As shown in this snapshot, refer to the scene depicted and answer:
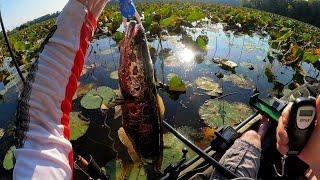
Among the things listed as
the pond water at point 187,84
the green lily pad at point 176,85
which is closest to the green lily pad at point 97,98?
the pond water at point 187,84

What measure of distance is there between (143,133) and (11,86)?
295 inches

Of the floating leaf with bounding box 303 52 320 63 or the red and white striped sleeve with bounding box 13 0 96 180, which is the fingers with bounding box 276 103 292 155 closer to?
the red and white striped sleeve with bounding box 13 0 96 180

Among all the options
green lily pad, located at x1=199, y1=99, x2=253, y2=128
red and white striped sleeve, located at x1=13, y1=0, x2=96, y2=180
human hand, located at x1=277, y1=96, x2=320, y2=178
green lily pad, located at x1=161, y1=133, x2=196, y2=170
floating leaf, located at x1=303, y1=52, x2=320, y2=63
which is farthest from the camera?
floating leaf, located at x1=303, y1=52, x2=320, y2=63

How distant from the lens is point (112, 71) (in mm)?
8812

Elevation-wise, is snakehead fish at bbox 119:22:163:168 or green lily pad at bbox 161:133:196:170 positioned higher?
snakehead fish at bbox 119:22:163:168

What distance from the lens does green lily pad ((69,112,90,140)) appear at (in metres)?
5.61

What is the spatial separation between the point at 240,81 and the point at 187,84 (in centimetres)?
142

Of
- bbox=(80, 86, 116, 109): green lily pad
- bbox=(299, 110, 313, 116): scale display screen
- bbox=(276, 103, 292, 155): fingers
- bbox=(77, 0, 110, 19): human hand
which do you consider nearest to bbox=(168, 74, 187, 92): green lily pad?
bbox=(80, 86, 116, 109): green lily pad

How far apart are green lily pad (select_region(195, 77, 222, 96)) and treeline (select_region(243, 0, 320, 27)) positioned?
→ 2885cm

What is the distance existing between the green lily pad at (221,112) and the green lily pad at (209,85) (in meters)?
0.59

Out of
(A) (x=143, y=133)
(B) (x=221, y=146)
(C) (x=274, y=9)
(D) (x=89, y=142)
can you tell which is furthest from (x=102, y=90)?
(C) (x=274, y=9)

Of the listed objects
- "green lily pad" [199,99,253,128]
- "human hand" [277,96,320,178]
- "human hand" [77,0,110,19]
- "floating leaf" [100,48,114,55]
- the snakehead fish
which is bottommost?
"green lily pad" [199,99,253,128]

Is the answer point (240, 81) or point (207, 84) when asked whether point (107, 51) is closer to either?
point (207, 84)

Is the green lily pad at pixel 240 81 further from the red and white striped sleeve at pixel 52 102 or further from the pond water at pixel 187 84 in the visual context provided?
the red and white striped sleeve at pixel 52 102
